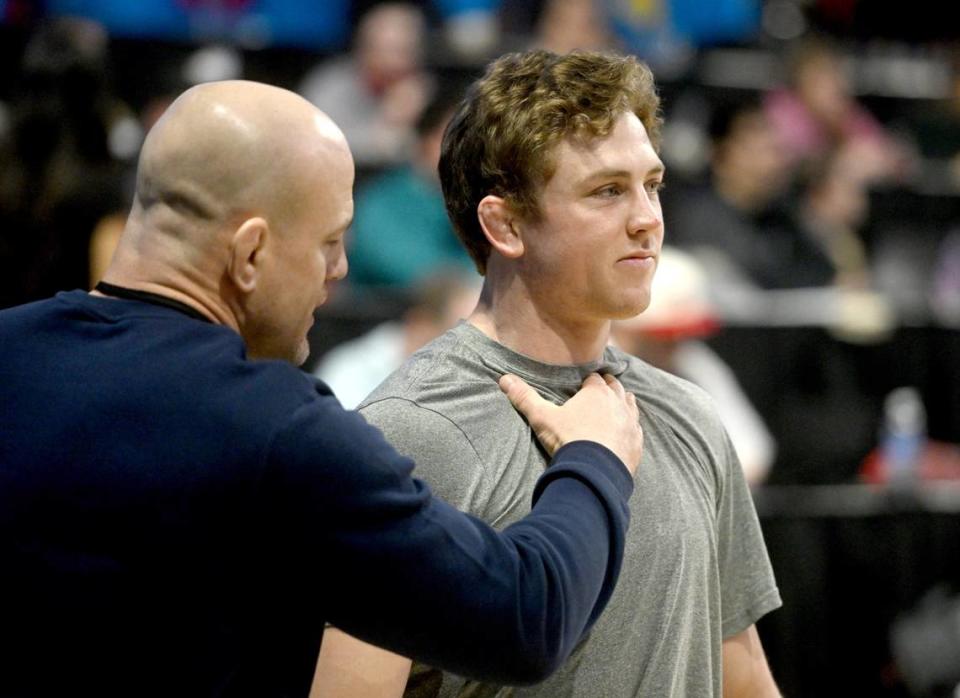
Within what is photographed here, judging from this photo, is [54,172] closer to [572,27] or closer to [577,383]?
[577,383]

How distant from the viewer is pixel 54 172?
400cm

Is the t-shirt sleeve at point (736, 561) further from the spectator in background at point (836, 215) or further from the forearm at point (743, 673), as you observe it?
the spectator in background at point (836, 215)

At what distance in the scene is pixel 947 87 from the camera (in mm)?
9180

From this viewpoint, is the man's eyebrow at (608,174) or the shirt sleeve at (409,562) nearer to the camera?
the shirt sleeve at (409,562)

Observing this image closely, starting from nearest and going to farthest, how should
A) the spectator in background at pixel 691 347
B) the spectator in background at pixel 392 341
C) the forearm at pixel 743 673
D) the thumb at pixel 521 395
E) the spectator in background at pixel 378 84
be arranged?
1. the thumb at pixel 521 395
2. the forearm at pixel 743 673
3. the spectator in background at pixel 691 347
4. the spectator in background at pixel 392 341
5. the spectator in background at pixel 378 84

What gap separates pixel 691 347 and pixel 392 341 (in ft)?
3.30

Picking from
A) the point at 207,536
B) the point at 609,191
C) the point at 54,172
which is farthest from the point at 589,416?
the point at 54,172

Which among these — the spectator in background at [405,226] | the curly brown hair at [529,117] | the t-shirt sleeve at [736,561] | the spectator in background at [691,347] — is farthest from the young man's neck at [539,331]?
the spectator in background at [405,226]

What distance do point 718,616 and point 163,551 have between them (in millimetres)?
957

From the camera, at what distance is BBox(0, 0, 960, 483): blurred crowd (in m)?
4.07

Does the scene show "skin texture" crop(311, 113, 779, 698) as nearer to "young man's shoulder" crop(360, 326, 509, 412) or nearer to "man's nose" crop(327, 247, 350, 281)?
"young man's shoulder" crop(360, 326, 509, 412)

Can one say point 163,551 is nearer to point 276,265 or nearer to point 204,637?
point 204,637

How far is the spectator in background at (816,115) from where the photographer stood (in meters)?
8.09

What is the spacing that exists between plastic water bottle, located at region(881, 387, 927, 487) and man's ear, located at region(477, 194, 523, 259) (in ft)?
10.2
